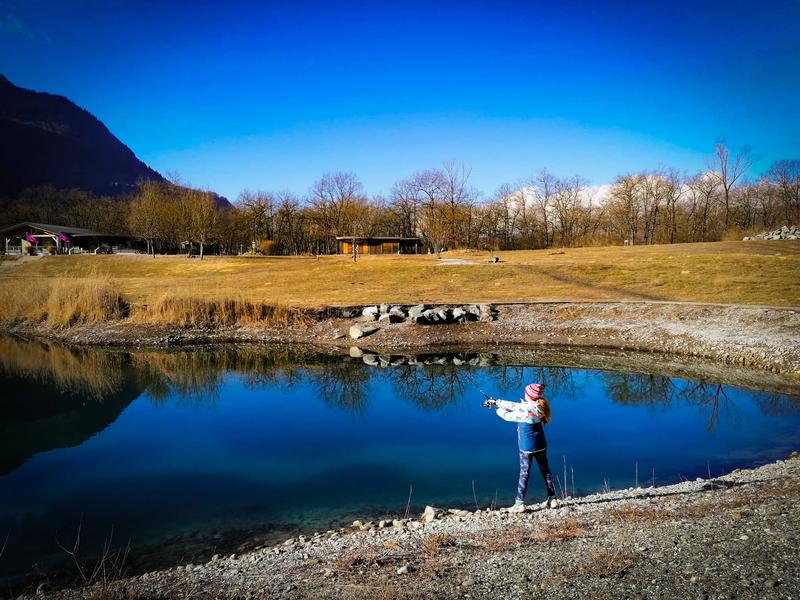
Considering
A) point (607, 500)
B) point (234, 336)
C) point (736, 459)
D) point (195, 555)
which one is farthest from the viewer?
point (234, 336)

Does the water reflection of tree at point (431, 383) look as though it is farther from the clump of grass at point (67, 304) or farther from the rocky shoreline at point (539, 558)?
the clump of grass at point (67, 304)

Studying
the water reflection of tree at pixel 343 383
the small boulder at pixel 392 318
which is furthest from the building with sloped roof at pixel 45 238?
the water reflection of tree at pixel 343 383

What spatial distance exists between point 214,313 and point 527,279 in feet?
64.0

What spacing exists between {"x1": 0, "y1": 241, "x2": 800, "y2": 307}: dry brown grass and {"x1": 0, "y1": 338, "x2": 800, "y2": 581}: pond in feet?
31.7

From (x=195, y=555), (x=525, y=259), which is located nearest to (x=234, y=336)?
(x=195, y=555)

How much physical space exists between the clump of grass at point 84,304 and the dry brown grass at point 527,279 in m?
1.56

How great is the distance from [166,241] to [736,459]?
81.0m

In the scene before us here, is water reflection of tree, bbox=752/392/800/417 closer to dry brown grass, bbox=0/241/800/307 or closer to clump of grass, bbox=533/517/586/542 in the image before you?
clump of grass, bbox=533/517/586/542

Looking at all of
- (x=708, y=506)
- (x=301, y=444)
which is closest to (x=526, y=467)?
(x=708, y=506)

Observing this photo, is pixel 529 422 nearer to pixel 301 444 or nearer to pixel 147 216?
pixel 301 444

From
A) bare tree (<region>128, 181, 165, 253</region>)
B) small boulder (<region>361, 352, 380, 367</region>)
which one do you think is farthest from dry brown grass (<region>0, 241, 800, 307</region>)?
bare tree (<region>128, 181, 165, 253</region>)

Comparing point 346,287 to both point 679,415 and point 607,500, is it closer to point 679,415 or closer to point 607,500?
point 679,415

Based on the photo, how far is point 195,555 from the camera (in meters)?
7.30

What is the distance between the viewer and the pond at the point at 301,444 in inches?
334
